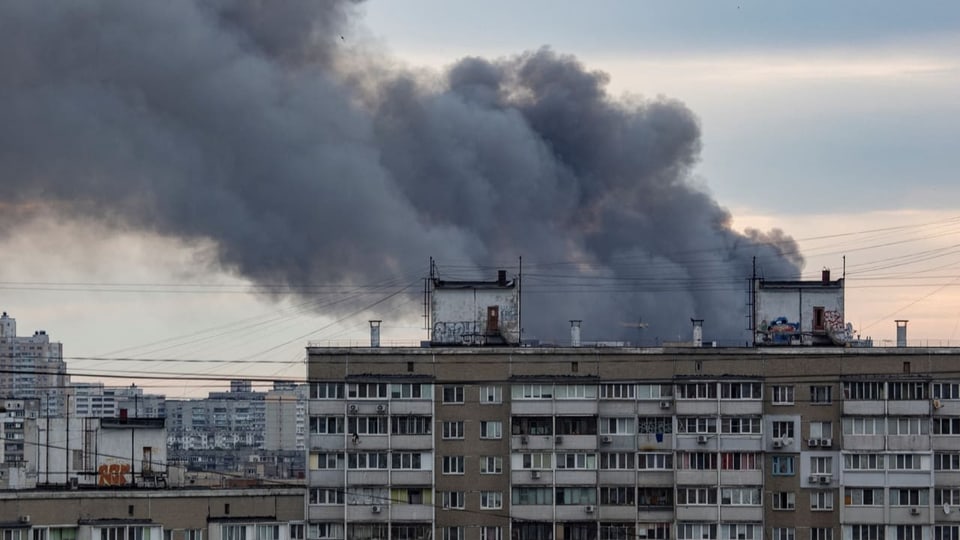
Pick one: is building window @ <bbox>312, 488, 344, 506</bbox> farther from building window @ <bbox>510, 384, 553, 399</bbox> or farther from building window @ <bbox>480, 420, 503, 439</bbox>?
building window @ <bbox>510, 384, 553, 399</bbox>

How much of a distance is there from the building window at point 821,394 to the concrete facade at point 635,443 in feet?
0.28

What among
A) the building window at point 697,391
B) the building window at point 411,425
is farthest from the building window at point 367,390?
the building window at point 697,391

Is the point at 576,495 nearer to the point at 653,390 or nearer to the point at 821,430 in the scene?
the point at 653,390

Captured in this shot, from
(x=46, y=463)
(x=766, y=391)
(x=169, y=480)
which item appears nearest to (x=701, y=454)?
(x=766, y=391)

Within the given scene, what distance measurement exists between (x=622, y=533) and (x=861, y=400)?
1653cm

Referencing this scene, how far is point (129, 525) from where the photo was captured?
4601 inches

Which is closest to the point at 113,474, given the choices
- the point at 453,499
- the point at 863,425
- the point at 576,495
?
the point at 453,499

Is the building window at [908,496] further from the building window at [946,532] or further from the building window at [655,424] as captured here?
the building window at [655,424]

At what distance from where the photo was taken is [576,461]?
123188 mm

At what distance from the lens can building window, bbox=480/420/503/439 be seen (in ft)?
403

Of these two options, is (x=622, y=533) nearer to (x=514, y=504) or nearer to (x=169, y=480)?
(x=514, y=504)

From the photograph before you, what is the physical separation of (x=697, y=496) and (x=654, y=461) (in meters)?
3.30

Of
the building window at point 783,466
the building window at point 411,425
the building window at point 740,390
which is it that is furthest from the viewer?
the building window at point 740,390

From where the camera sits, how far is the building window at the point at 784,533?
122 meters
